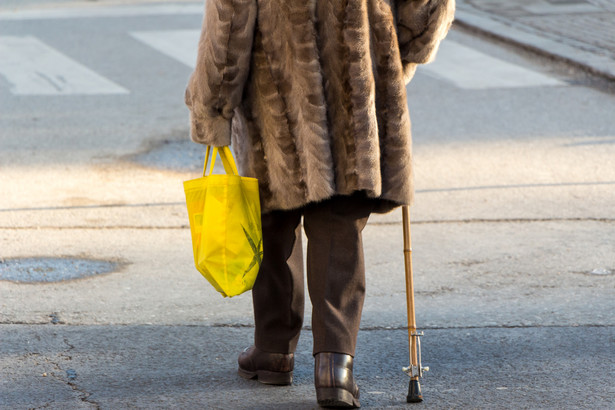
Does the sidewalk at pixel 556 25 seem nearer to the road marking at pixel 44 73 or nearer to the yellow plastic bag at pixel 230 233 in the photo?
the road marking at pixel 44 73

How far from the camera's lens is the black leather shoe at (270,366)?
144 inches

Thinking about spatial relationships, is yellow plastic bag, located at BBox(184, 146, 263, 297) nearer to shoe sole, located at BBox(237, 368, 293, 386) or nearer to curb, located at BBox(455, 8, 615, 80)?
shoe sole, located at BBox(237, 368, 293, 386)

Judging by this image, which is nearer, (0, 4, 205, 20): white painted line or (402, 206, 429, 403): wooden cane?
(402, 206, 429, 403): wooden cane

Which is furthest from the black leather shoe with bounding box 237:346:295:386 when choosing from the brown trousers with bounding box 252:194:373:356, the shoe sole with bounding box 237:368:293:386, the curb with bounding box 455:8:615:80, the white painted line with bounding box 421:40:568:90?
the curb with bounding box 455:8:615:80

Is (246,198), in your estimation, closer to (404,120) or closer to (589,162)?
(404,120)

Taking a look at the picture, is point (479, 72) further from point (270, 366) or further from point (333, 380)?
point (333, 380)

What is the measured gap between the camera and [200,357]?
3.97 metres

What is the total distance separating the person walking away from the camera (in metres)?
3.20

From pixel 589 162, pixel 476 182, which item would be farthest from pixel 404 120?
pixel 589 162

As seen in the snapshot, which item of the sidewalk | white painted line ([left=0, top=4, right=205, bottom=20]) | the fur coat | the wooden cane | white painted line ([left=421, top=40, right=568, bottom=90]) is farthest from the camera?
white painted line ([left=0, top=4, right=205, bottom=20])

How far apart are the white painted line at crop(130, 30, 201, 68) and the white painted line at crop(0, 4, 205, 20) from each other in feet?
4.60

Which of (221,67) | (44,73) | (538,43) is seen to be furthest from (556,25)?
(221,67)

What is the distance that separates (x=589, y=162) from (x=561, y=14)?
6.36 metres

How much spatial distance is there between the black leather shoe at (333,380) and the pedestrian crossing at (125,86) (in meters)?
6.50
